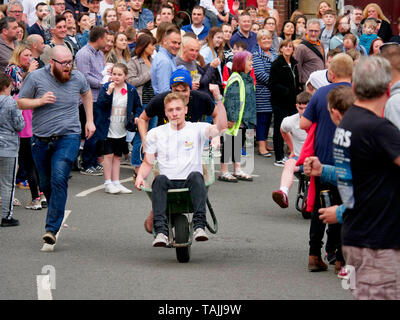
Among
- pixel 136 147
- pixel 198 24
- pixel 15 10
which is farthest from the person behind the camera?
pixel 198 24

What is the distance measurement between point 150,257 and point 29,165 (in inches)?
141

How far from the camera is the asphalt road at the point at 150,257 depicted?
810 centimetres

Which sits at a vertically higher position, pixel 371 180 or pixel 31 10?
pixel 31 10

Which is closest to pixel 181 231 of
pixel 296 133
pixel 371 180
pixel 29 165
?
pixel 296 133

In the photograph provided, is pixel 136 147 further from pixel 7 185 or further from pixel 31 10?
pixel 31 10

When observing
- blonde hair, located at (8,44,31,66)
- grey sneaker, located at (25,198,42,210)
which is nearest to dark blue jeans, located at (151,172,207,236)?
grey sneaker, located at (25,198,42,210)

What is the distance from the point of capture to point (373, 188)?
5602 millimetres

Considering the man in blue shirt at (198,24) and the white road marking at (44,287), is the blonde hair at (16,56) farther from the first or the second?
the man in blue shirt at (198,24)

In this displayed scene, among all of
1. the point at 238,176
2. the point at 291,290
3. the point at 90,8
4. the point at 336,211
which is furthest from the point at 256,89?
the point at 336,211

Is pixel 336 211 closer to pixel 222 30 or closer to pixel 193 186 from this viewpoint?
pixel 193 186

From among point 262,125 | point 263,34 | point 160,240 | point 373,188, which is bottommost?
point 262,125

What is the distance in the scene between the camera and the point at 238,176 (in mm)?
15047

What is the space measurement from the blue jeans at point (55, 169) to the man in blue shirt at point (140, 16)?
897cm

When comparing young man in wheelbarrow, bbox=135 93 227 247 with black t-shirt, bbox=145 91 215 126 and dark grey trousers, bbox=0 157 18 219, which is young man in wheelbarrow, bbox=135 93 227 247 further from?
dark grey trousers, bbox=0 157 18 219
